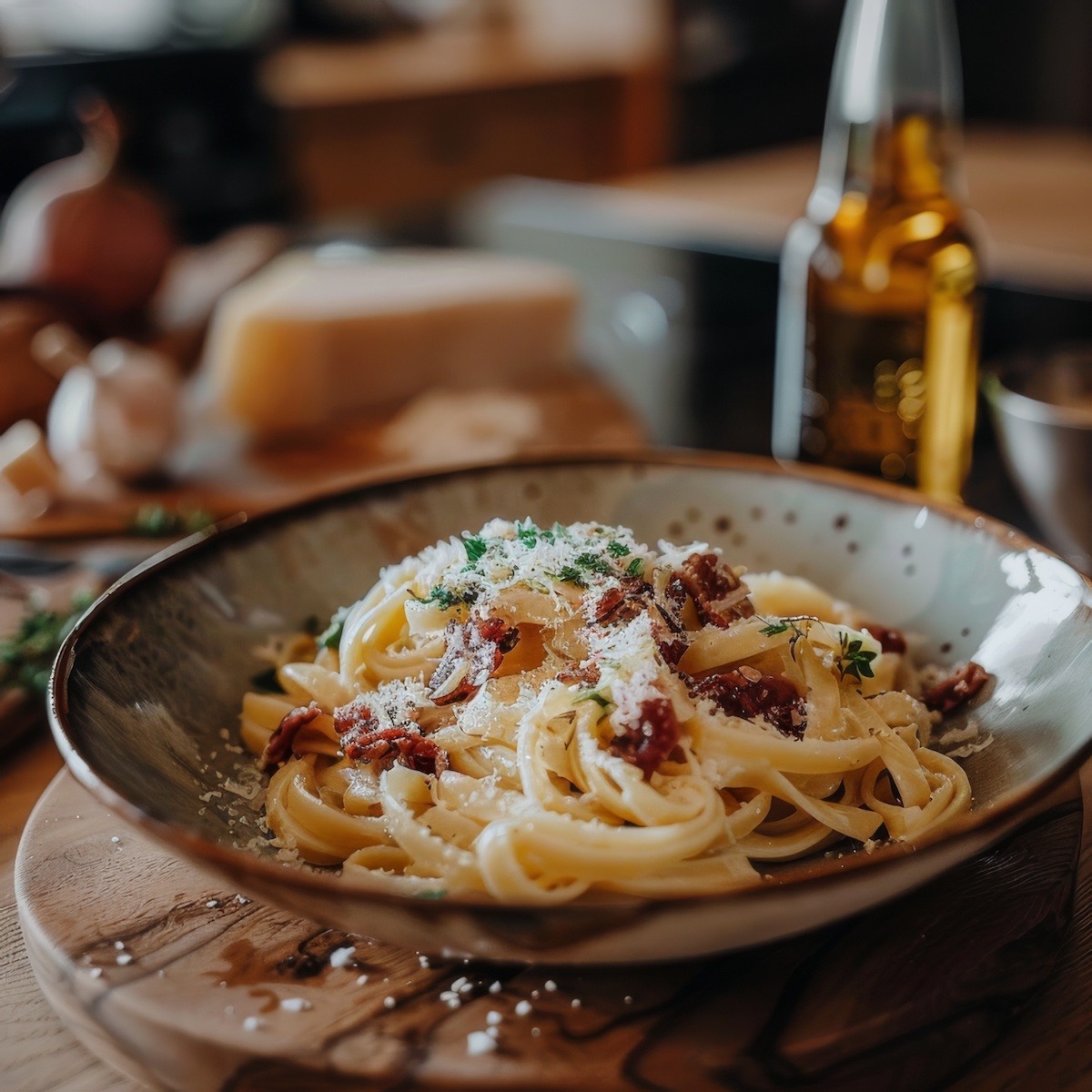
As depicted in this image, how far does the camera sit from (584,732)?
147 centimetres

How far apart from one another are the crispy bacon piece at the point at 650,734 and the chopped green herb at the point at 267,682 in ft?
2.08

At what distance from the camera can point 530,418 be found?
11.2 ft

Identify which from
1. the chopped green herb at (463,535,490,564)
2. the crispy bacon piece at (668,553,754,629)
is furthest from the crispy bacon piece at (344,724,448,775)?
the crispy bacon piece at (668,553,754,629)

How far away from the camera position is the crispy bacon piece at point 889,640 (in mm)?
1784

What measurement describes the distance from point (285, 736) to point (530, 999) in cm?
55

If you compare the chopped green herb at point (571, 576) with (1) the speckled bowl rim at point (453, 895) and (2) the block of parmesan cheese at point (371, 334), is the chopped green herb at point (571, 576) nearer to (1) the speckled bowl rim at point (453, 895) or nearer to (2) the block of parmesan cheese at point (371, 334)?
(1) the speckled bowl rim at point (453, 895)

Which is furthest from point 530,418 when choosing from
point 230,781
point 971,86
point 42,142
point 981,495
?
point 971,86

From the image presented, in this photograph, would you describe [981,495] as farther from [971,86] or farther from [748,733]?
[971,86]

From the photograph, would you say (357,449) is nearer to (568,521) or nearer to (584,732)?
(568,521)

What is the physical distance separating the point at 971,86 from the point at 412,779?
1050 centimetres

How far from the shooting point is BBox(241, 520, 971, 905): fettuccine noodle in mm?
1345

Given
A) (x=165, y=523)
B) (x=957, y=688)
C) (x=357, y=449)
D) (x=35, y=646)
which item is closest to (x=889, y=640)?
(x=957, y=688)

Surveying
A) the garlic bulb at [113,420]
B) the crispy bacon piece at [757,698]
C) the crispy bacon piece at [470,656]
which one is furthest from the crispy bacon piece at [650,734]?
the garlic bulb at [113,420]

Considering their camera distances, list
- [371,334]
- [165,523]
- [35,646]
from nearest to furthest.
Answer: [35,646]
[165,523]
[371,334]
